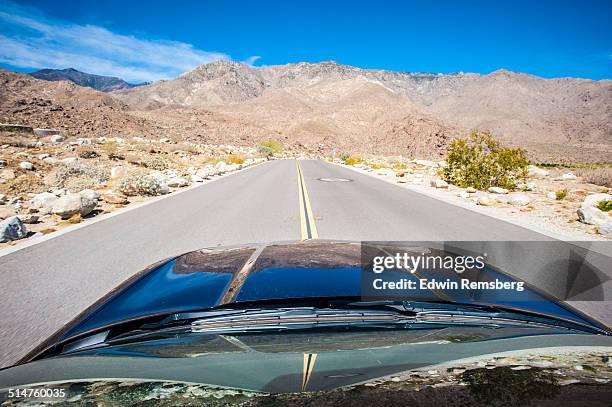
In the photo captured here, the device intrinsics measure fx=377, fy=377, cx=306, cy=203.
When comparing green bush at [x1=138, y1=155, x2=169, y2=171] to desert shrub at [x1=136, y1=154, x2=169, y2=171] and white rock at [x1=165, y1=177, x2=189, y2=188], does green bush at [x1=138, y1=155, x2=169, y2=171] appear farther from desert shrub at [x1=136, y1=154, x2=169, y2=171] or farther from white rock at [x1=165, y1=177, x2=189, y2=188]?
white rock at [x1=165, y1=177, x2=189, y2=188]

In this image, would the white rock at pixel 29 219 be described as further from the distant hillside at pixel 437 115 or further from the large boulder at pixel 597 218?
the distant hillside at pixel 437 115

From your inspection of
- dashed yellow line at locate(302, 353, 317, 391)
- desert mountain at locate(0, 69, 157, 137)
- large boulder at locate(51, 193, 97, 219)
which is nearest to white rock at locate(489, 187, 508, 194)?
large boulder at locate(51, 193, 97, 219)

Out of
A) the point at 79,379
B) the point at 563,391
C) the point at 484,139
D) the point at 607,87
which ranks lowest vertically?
the point at 79,379

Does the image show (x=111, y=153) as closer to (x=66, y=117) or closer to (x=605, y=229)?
(x=605, y=229)

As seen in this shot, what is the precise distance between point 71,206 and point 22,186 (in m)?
7.51

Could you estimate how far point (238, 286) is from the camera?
8.25 feet

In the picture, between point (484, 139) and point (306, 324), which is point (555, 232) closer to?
point (306, 324)

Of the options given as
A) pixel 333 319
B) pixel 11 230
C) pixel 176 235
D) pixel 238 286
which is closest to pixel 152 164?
pixel 11 230

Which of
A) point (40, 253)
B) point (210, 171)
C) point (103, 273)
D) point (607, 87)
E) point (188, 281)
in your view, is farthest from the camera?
point (607, 87)

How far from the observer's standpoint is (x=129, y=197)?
1494cm

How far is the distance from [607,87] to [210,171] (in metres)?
203

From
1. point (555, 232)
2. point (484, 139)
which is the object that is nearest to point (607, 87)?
point (484, 139)

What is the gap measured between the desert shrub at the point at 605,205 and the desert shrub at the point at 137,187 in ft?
52.1

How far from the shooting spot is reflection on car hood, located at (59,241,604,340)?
7.57 feet
